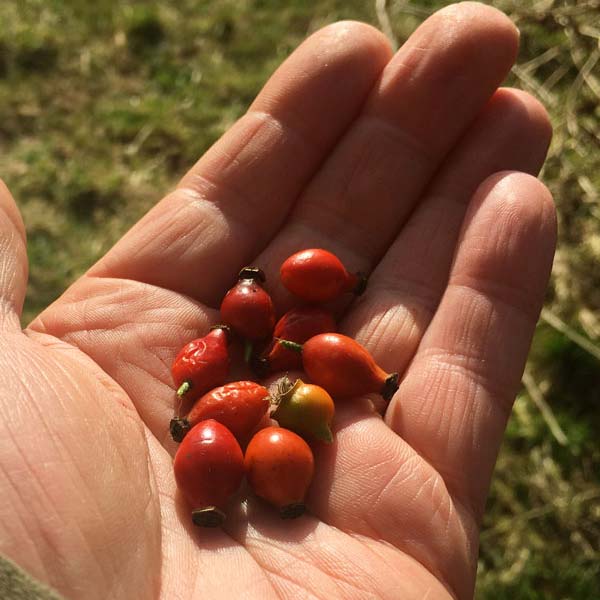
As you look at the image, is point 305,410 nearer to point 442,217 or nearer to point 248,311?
point 248,311

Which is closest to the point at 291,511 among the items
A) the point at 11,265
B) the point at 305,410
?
the point at 305,410

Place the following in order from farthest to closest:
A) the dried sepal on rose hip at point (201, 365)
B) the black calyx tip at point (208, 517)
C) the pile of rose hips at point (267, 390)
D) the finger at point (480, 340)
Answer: the dried sepal on rose hip at point (201, 365), the finger at point (480, 340), the pile of rose hips at point (267, 390), the black calyx tip at point (208, 517)

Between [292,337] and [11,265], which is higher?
[11,265]

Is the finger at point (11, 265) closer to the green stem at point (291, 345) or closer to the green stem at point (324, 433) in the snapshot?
the green stem at point (291, 345)

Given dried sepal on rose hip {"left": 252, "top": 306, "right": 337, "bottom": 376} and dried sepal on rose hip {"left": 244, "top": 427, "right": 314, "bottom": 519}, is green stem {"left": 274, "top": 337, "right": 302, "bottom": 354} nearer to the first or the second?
dried sepal on rose hip {"left": 252, "top": 306, "right": 337, "bottom": 376}

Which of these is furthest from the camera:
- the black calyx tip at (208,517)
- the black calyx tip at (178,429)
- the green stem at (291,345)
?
the green stem at (291,345)

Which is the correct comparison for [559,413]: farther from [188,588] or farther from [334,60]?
[188,588]

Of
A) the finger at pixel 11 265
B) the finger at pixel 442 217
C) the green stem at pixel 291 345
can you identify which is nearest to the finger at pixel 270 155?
the green stem at pixel 291 345
